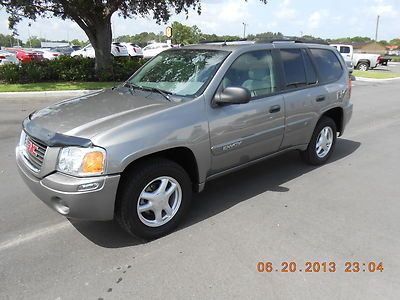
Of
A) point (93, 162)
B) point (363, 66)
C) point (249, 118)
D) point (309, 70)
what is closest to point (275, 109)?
point (249, 118)

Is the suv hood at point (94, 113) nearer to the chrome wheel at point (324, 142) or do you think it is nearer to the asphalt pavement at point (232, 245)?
the asphalt pavement at point (232, 245)

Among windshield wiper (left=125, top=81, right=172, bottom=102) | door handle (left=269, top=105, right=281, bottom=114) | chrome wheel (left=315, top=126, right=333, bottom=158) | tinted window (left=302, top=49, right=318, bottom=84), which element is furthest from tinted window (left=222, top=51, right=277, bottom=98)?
chrome wheel (left=315, top=126, right=333, bottom=158)

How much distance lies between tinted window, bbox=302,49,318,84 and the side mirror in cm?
168

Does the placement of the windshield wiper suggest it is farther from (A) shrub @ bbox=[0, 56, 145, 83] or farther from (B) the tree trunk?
(B) the tree trunk

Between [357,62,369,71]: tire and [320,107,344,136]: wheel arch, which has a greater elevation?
[357,62,369,71]: tire

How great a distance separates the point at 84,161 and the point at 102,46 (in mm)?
12145

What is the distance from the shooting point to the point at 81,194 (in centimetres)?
284

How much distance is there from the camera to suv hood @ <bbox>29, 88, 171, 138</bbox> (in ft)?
9.91

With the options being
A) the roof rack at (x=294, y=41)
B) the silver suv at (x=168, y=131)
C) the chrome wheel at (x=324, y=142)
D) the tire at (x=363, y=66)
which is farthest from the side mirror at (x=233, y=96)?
the tire at (x=363, y=66)

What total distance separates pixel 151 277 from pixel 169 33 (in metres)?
22.1

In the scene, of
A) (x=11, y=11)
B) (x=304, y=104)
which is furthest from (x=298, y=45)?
(x=11, y=11)

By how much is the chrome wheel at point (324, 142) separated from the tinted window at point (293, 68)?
37.7 inches

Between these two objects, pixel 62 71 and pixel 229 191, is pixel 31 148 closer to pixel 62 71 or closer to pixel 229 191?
pixel 229 191

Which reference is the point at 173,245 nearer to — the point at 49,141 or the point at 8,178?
the point at 49,141
